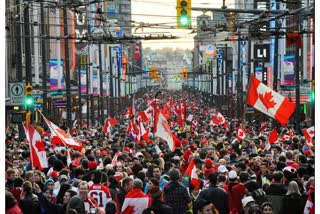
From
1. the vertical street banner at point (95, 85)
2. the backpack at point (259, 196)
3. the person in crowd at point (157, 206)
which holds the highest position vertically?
the person in crowd at point (157, 206)

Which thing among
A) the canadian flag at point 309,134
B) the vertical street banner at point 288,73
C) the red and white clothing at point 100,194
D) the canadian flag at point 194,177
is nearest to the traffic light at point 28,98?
the canadian flag at point 309,134

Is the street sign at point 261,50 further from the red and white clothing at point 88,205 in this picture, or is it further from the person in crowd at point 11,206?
the person in crowd at point 11,206

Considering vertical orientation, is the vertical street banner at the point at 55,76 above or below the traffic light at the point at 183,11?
below

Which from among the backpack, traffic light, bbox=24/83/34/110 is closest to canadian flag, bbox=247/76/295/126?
the backpack

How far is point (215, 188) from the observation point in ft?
44.1

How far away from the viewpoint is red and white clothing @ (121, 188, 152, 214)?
1280 centimetres

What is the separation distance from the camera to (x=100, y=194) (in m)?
13.7

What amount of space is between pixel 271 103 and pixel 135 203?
7.72m

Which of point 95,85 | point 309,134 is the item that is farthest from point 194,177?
point 95,85

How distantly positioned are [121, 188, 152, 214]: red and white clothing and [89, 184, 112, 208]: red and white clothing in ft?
2.77

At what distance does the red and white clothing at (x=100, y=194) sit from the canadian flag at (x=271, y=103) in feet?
21.7

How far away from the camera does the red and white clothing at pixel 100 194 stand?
13648 millimetres

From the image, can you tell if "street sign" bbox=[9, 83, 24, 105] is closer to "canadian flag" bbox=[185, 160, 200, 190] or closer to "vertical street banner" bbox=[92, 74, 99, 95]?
"canadian flag" bbox=[185, 160, 200, 190]

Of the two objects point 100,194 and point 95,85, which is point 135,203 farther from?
point 95,85
